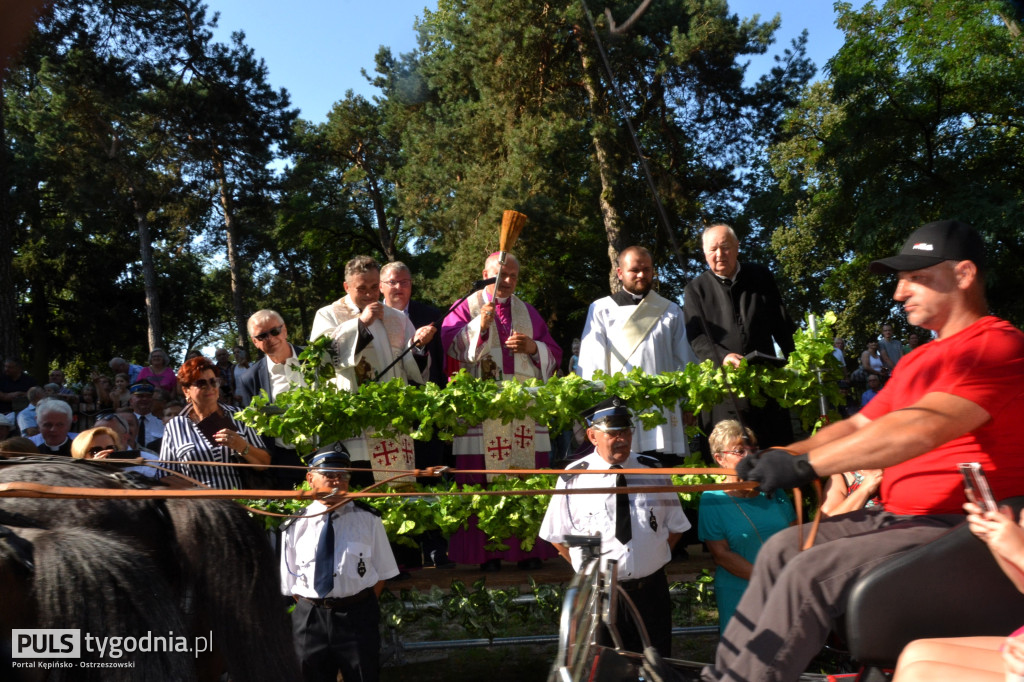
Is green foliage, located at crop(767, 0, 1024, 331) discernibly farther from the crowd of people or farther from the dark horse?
the dark horse

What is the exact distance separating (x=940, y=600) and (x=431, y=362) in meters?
4.83

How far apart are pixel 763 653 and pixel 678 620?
11.6 ft

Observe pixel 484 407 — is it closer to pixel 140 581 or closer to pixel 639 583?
pixel 639 583

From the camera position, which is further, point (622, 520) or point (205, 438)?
point (205, 438)

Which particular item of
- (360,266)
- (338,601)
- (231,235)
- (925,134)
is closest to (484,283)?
(360,266)

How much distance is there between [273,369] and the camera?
6652mm

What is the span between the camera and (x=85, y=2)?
1744cm

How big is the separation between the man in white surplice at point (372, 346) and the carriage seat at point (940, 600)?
12.2 feet

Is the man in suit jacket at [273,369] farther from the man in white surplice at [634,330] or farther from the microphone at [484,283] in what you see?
the man in white surplice at [634,330]

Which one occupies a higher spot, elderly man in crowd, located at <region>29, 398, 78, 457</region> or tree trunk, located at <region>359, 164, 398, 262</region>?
tree trunk, located at <region>359, 164, 398, 262</region>

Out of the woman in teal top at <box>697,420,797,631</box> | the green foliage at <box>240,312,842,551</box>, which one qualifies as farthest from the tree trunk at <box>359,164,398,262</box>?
the woman in teal top at <box>697,420,797,631</box>

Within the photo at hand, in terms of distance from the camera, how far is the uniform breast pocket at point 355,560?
4.92 m

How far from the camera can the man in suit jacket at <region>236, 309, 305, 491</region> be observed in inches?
247

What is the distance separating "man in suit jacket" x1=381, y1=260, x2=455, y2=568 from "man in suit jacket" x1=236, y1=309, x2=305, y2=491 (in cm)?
87
